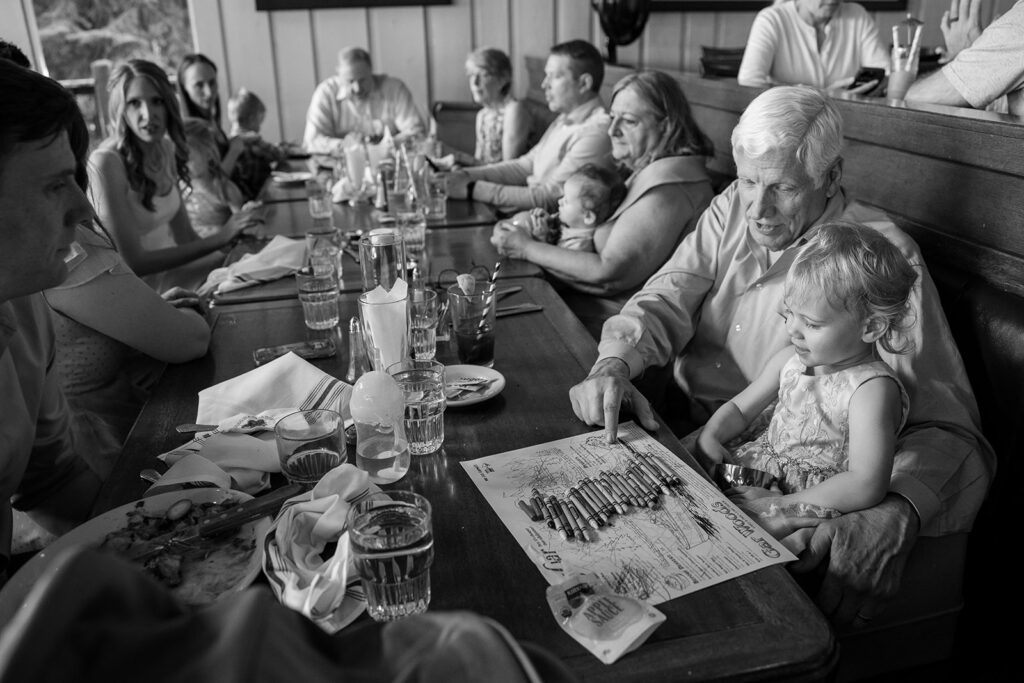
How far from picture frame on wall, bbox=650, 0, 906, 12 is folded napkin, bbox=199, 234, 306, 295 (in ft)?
14.4

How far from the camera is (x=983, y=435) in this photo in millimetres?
1530

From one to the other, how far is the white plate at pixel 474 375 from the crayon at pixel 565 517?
0.36m

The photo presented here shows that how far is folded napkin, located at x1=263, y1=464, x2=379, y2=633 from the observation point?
2.96ft

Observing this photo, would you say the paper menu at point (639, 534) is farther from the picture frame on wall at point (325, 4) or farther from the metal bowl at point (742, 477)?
the picture frame on wall at point (325, 4)

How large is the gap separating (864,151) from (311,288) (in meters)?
1.55

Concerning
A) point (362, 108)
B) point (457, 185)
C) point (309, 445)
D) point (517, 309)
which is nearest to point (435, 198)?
point (457, 185)

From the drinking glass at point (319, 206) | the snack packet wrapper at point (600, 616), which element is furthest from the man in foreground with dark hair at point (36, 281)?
the drinking glass at point (319, 206)

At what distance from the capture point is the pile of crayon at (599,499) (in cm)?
107

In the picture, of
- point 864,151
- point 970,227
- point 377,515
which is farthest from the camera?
point 864,151

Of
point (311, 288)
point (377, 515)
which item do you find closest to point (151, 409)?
point (311, 288)

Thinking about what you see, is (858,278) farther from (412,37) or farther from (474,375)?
(412,37)

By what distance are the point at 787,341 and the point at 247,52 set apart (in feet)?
17.8

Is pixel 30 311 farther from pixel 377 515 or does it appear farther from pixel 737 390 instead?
pixel 737 390

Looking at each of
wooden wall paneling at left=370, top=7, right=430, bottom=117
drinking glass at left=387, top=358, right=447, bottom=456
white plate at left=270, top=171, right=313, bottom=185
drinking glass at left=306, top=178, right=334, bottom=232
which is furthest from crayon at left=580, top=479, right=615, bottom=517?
wooden wall paneling at left=370, top=7, right=430, bottom=117
